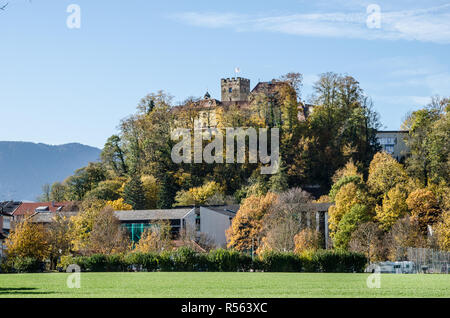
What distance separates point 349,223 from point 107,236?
2953 centimetres

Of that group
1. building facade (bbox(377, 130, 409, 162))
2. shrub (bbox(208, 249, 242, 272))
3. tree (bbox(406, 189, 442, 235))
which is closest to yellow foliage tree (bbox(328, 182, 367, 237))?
tree (bbox(406, 189, 442, 235))

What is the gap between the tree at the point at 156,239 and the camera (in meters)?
91.9

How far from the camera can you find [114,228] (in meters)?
98.4

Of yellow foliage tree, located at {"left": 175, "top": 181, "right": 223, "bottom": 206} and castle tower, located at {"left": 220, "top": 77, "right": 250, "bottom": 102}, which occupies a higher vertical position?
castle tower, located at {"left": 220, "top": 77, "right": 250, "bottom": 102}

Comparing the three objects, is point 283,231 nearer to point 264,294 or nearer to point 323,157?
point 323,157

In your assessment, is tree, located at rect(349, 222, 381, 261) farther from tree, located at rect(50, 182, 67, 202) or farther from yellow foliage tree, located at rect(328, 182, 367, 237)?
tree, located at rect(50, 182, 67, 202)

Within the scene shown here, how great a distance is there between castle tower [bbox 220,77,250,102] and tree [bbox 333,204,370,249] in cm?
9856

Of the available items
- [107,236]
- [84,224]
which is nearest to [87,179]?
[84,224]

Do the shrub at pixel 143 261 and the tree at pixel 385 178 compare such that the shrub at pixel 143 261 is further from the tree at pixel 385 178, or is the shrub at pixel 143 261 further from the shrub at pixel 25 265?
the tree at pixel 385 178

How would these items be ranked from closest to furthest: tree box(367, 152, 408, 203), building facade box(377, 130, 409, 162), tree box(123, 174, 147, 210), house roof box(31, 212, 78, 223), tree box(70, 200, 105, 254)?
tree box(70, 200, 105, 254) → tree box(367, 152, 408, 203) → house roof box(31, 212, 78, 223) → tree box(123, 174, 147, 210) → building facade box(377, 130, 409, 162)

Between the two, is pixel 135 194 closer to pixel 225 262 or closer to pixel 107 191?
pixel 107 191

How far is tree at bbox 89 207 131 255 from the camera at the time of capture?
91.6 metres

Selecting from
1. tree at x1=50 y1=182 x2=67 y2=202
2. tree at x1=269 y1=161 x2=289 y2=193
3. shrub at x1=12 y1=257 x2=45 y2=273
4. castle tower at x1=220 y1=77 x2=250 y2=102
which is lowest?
shrub at x1=12 y1=257 x2=45 y2=273
